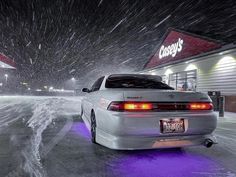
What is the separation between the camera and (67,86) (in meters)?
94.2

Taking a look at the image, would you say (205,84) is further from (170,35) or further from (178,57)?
(170,35)

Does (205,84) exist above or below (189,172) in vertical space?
above

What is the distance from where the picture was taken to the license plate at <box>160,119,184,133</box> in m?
3.67

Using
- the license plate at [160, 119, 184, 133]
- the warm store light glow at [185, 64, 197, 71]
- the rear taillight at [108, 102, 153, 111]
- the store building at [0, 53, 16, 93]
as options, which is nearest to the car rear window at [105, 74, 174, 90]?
the rear taillight at [108, 102, 153, 111]

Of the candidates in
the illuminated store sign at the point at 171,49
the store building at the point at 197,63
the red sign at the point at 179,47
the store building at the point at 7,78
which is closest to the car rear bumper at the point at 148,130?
the store building at the point at 197,63

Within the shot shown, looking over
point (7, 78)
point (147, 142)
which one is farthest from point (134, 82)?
point (7, 78)

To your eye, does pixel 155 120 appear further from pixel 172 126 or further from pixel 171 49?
pixel 171 49

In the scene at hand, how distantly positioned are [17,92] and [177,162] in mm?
48119

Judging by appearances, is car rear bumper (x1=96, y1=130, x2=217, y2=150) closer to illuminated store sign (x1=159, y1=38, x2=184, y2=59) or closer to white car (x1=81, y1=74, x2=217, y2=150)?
white car (x1=81, y1=74, x2=217, y2=150)

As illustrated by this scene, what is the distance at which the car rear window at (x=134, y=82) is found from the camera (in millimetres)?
5227

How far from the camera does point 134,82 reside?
17.8 feet

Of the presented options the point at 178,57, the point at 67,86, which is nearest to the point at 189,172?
the point at 178,57

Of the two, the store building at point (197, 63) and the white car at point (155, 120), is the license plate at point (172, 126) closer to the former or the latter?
the white car at point (155, 120)

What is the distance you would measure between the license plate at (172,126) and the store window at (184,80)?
1275cm
